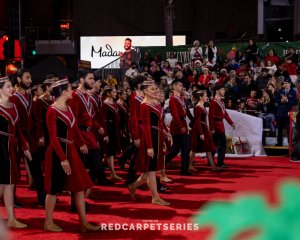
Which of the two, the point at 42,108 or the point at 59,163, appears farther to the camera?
the point at 42,108

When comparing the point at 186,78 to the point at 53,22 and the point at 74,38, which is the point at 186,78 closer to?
the point at 74,38

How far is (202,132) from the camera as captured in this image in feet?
32.6

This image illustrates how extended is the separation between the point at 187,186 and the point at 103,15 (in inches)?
889

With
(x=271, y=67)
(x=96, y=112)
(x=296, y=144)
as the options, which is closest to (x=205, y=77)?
(x=271, y=67)

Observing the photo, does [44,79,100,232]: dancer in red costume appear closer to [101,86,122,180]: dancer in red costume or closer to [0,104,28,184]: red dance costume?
[0,104,28,184]: red dance costume

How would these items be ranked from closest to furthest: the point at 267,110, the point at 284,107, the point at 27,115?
the point at 27,115
the point at 284,107
the point at 267,110

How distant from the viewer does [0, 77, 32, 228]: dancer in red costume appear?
5.52 meters

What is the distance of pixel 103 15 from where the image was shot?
29.9 metres

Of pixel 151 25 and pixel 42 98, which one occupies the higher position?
pixel 151 25

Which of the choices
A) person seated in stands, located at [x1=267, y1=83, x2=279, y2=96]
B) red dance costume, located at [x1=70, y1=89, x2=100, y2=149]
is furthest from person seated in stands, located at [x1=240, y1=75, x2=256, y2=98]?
red dance costume, located at [x1=70, y1=89, x2=100, y2=149]

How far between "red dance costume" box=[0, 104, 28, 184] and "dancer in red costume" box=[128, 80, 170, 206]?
5.39ft

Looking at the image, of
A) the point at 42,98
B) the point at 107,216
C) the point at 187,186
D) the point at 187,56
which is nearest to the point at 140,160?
the point at 107,216

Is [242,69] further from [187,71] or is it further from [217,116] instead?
[217,116]

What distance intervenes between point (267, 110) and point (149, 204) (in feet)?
25.4
